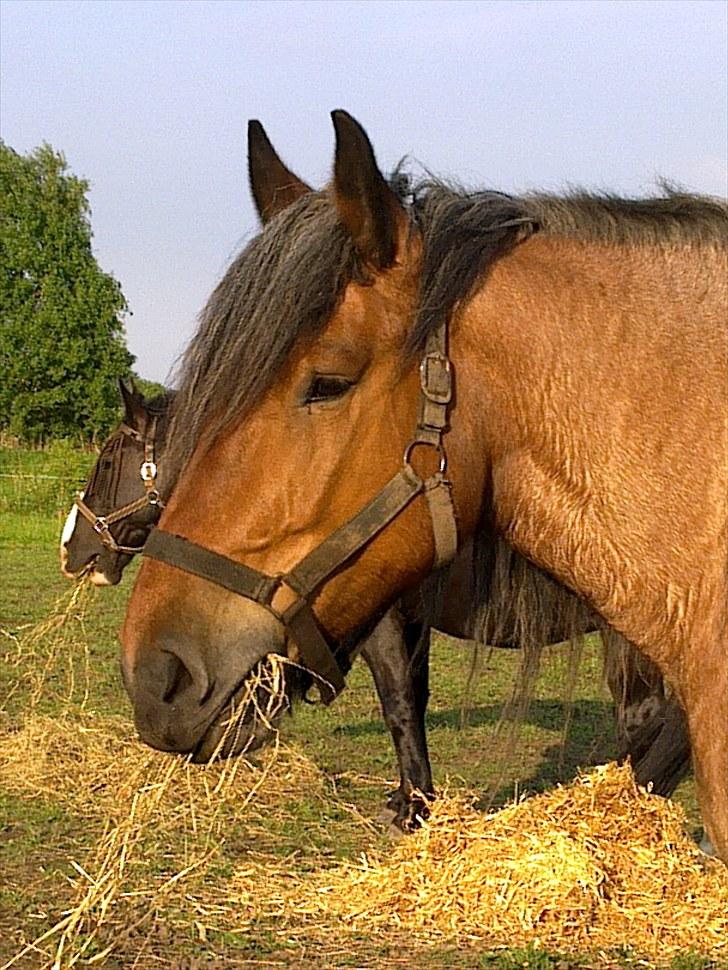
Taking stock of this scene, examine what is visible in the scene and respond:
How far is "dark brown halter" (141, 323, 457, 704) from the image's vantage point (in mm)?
2283

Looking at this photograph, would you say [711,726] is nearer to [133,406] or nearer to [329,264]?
[329,264]

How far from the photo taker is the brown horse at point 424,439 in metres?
2.29

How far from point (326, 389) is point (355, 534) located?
29cm

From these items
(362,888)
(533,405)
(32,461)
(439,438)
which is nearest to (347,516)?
(439,438)

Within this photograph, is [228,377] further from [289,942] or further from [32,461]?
[32,461]

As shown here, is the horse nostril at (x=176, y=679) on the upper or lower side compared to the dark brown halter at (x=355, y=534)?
lower

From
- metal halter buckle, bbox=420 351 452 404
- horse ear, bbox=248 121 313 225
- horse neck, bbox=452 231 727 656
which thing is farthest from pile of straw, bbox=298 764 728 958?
horse ear, bbox=248 121 313 225

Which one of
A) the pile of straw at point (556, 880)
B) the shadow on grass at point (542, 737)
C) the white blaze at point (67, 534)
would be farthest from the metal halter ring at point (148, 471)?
the pile of straw at point (556, 880)

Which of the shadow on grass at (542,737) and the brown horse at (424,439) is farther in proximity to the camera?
the shadow on grass at (542,737)

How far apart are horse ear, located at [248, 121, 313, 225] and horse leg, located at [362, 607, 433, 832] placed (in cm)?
350

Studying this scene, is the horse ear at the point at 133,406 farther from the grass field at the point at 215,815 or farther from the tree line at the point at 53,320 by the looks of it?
the tree line at the point at 53,320

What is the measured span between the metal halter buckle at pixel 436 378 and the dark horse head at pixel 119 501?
5498mm

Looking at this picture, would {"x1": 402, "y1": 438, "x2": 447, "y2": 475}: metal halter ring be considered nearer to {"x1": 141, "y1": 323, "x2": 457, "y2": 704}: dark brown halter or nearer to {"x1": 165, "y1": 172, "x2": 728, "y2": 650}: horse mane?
{"x1": 141, "y1": 323, "x2": 457, "y2": 704}: dark brown halter

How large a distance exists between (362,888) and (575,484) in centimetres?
302
